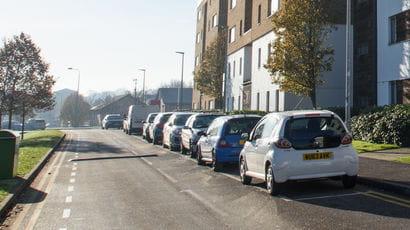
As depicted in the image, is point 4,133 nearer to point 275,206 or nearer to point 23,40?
point 275,206

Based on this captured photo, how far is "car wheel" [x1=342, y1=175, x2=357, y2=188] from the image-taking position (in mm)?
8578

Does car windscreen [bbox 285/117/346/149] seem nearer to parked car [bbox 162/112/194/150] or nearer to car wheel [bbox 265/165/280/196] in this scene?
car wheel [bbox 265/165/280/196]

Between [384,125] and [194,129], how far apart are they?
287 inches

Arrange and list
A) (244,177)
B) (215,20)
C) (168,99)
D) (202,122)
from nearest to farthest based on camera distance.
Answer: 1. (244,177)
2. (202,122)
3. (215,20)
4. (168,99)

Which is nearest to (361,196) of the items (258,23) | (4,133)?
(4,133)

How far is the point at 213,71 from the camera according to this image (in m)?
45.1


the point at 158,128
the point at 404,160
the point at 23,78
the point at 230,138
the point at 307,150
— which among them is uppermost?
the point at 23,78

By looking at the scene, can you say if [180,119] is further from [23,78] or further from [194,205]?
[23,78]

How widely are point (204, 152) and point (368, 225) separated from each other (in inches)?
328

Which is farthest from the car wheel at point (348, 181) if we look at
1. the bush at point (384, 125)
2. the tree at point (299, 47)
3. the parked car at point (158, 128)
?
the parked car at point (158, 128)

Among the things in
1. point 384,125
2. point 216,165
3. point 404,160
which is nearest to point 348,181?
point 404,160

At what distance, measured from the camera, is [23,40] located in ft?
113

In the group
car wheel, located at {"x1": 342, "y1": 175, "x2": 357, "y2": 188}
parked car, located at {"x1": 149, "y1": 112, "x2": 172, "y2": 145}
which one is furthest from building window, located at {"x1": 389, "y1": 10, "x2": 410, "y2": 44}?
car wheel, located at {"x1": 342, "y1": 175, "x2": 357, "y2": 188}

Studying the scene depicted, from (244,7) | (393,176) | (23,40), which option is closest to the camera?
(393,176)
